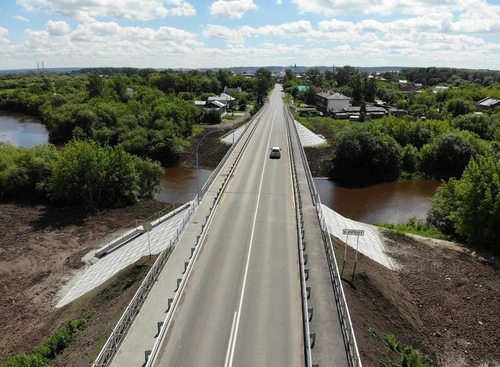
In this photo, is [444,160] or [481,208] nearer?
[481,208]

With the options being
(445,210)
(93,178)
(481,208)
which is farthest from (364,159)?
(93,178)

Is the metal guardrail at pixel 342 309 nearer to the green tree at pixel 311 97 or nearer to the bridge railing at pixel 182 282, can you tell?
the bridge railing at pixel 182 282

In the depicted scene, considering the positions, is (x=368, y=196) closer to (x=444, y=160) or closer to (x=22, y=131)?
(x=444, y=160)

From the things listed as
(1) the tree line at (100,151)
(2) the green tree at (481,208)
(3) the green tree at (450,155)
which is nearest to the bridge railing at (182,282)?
(1) the tree line at (100,151)

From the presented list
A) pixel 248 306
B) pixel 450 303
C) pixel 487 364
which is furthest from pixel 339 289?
pixel 450 303

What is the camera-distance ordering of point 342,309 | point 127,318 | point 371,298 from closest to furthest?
point 127,318, point 342,309, point 371,298
